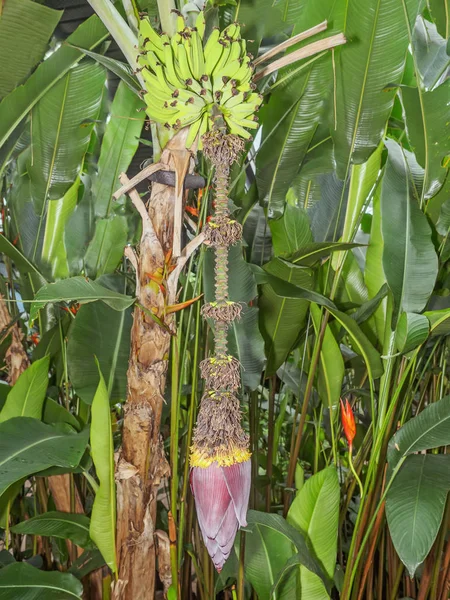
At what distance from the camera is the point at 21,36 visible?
75cm

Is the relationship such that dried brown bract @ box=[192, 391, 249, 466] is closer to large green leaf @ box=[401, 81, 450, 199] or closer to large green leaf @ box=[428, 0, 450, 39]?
large green leaf @ box=[401, 81, 450, 199]

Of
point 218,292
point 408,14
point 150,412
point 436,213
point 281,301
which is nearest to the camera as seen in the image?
point 218,292

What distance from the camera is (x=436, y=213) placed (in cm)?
92

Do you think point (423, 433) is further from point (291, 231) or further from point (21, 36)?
point (21, 36)

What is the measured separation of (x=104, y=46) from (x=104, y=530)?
74 centimetres

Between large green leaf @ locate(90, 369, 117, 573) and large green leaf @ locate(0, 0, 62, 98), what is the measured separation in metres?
0.51

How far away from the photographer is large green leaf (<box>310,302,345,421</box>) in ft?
2.68

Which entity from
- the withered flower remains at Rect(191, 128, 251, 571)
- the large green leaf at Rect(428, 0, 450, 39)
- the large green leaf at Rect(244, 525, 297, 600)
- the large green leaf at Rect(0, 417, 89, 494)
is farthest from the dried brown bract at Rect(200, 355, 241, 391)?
the large green leaf at Rect(428, 0, 450, 39)

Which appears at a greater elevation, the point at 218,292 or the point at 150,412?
the point at 218,292

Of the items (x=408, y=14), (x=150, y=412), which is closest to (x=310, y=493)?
(x=150, y=412)

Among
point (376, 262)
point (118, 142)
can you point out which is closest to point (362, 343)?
point (376, 262)

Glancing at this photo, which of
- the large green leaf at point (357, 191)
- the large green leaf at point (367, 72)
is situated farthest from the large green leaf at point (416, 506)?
the large green leaf at point (367, 72)

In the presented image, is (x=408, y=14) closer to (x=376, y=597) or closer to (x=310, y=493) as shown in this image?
(x=310, y=493)

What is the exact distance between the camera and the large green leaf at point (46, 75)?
29.6 inches
